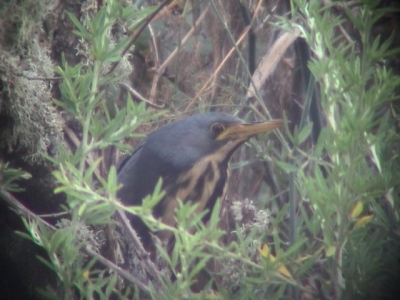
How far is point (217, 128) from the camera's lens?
9.21 ft

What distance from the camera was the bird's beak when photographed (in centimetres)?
226

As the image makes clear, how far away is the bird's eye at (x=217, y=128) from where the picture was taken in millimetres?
2783

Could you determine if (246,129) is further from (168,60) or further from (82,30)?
(82,30)

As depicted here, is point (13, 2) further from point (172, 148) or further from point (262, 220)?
point (172, 148)

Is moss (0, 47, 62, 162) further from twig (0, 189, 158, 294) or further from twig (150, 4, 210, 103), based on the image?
twig (150, 4, 210, 103)

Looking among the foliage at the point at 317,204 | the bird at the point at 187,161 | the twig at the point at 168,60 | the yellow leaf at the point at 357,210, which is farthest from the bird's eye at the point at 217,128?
the yellow leaf at the point at 357,210

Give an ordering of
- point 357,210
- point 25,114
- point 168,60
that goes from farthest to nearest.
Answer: point 168,60 → point 25,114 → point 357,210

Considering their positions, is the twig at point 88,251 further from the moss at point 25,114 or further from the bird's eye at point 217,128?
the bird's eye at point 217,128

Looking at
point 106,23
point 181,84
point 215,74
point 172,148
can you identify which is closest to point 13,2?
point 106,23

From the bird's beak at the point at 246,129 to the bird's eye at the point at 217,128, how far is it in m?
0.02

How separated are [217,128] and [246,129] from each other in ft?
0.89

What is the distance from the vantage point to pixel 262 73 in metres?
2.75

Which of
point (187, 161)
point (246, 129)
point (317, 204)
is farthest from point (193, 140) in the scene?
point (317, 204)

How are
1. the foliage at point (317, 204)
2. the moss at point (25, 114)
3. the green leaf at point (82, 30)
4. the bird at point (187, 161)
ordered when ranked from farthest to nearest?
the bird at point (187, 161)
the moss at point (25, 114)
the green leaf at point (82, 30)
the foliage at point (317, 204)
